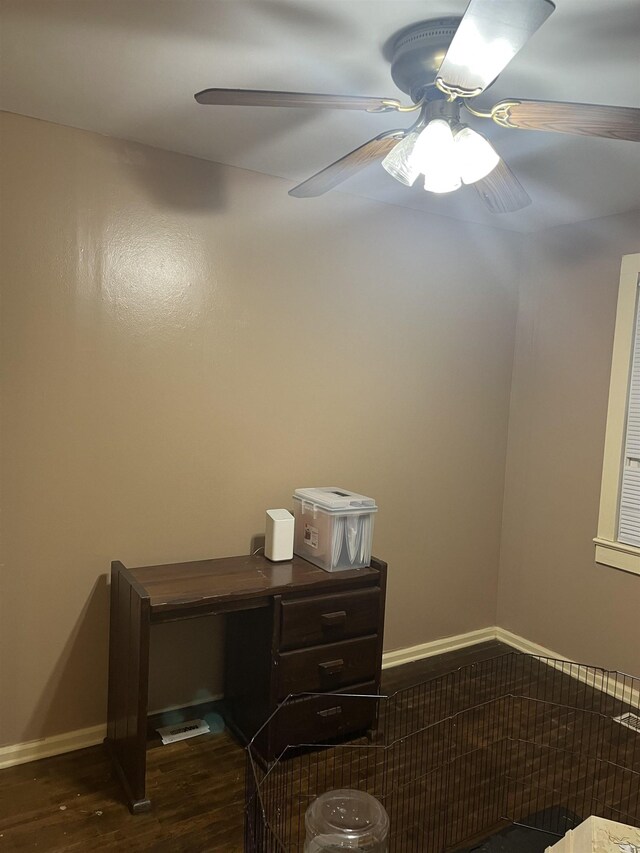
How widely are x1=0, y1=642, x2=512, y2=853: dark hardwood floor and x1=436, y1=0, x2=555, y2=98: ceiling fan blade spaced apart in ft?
7.31

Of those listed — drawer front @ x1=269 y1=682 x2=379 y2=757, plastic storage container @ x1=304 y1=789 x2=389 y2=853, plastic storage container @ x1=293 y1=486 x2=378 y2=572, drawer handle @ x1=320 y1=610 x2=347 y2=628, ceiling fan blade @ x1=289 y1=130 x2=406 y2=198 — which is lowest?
drawer front @ x1=269 y1=682 x2=379 y2=757

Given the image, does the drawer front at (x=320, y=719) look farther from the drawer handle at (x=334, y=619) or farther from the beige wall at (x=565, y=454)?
the beige wall at (x=565, y=454)

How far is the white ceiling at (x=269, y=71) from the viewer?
62.0 inches

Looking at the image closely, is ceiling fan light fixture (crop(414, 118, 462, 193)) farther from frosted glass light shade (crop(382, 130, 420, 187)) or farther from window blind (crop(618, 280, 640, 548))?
window blind (crop(618, 280, 640, 548))

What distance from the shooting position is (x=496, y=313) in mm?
3557

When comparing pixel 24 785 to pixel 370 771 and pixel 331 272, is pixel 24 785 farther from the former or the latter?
pixel 331 272

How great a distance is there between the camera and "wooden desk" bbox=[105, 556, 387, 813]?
2162mm

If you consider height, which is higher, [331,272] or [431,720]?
[331,272]

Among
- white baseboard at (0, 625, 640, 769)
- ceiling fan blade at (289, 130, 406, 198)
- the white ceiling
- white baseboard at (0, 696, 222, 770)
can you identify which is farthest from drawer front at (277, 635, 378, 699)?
the white ceiling

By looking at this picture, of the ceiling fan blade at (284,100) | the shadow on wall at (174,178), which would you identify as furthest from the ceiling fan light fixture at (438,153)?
the shadow on wall at (174,178)

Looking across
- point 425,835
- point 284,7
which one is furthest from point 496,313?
point 425,835

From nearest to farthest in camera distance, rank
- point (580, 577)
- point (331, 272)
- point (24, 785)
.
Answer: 1. point (24, 785)
2. point (331, 272)
3. point (580, 577)

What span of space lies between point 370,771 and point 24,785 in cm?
124

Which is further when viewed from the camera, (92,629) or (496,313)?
(496,313)
